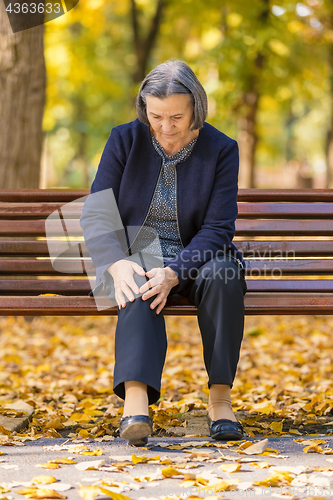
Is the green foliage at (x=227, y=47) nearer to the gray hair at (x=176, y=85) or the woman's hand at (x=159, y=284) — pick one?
the gray hair at (x=176, y=85)

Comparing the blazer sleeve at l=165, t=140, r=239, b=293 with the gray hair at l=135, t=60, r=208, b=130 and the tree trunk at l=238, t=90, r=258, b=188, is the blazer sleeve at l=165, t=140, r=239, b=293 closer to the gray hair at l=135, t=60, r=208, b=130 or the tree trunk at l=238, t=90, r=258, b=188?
the gray hair at l=135, t=60, r=208, b=130

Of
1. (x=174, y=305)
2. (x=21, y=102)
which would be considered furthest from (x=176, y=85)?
(x=21, y=102)

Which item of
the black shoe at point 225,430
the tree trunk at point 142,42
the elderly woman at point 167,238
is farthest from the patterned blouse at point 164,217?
the tree trunk at point 142,42

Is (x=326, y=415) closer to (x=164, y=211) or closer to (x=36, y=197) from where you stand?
(x=164, y=211)

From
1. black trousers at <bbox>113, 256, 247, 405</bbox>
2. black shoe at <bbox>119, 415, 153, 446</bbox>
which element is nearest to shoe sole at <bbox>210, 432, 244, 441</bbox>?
black trousers at <bbox>113, 256, 247, 405</bbox>

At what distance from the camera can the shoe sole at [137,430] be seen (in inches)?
90.5

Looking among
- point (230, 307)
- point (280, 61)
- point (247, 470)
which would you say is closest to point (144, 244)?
point (230, 307)

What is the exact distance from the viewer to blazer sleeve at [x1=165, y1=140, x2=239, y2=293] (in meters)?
2.68

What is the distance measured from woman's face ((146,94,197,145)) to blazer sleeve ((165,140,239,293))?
→ 0.27 meters

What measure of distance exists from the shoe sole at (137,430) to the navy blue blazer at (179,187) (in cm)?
76

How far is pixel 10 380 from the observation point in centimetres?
424

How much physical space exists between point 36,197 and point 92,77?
1097 centimetres

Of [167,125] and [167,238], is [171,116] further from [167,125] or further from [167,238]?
[167,238]

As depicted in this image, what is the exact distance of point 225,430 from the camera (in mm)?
2570
